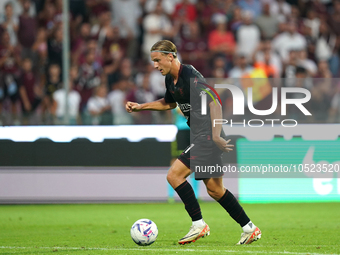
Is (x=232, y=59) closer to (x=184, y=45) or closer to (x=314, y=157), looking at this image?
(x=184, y=45)

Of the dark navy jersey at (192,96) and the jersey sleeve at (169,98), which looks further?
the jersey sleeve at (169,98)

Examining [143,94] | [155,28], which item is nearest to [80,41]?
[155,28]

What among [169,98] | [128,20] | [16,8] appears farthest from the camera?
[128,20]

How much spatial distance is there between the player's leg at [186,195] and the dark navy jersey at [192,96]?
412 mm

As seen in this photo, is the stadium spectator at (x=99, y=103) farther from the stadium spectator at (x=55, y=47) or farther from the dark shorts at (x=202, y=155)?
the dark shorts at (x=202, y=155)

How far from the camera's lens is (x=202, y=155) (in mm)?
5906

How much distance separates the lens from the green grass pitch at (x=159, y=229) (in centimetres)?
566

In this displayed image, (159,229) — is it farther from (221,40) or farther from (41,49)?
(221,40)

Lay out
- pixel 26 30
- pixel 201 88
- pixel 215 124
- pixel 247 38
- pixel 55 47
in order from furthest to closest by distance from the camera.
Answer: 1. pixel 247 38
2. pixel 26 30
3. pixel 55 47
4. pixel 201 88
5. pixel 215 124

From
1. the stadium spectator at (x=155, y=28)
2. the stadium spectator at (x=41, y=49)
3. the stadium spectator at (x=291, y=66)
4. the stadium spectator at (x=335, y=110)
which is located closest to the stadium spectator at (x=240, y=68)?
the stadium spectator at (x=291, y=66)

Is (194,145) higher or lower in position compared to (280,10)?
lower

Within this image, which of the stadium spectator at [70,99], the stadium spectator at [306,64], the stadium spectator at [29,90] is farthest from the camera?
the stadium spectator at [306,64]

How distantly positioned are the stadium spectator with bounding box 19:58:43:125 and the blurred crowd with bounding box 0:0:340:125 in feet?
0.07

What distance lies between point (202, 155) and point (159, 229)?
179 centimetres
